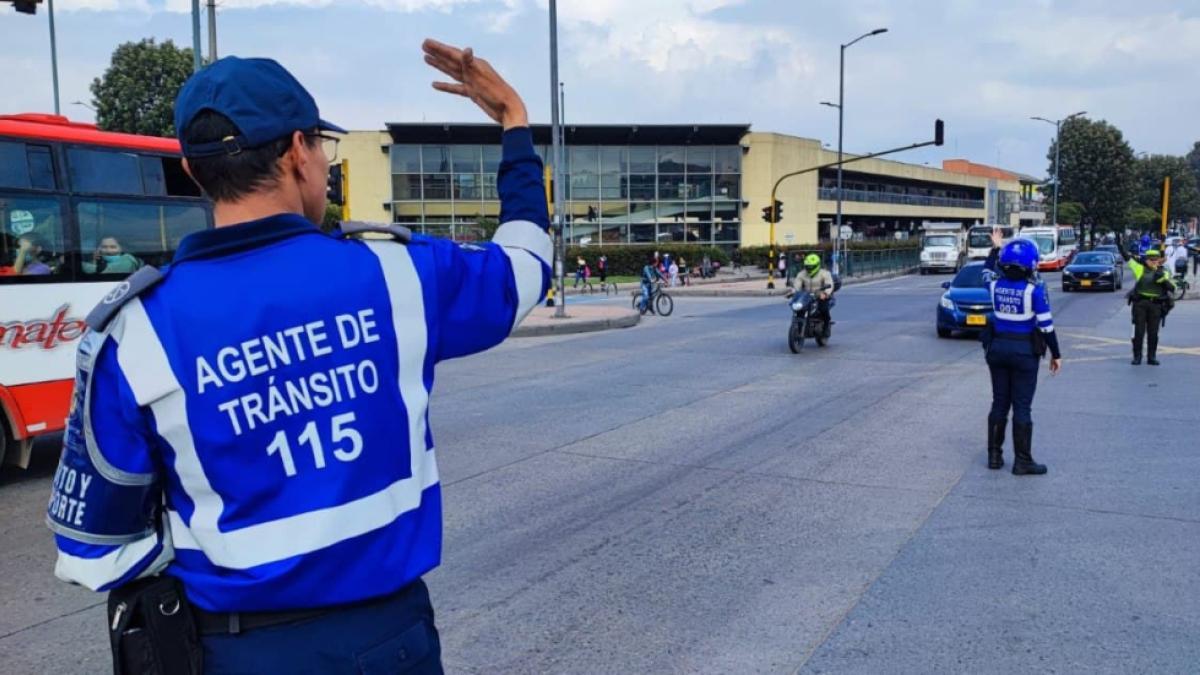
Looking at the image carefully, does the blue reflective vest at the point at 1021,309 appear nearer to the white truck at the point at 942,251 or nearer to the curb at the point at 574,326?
the curb at the point at 574,326

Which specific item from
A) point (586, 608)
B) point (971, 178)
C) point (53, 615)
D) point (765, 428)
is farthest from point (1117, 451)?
point (971, 178)

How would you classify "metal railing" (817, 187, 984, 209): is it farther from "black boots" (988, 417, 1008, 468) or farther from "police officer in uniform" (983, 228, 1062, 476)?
"black boots" (988, 417, 1008, 468)

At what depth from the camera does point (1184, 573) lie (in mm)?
5078

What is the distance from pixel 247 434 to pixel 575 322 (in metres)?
19.3

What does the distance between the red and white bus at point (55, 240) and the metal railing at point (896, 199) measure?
52.2 m

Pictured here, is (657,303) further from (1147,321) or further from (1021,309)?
(1021,309)

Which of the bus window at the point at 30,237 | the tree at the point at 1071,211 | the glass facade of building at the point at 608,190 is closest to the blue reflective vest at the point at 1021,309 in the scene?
the bus window at the point at 30,237

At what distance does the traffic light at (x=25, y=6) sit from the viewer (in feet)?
36.4

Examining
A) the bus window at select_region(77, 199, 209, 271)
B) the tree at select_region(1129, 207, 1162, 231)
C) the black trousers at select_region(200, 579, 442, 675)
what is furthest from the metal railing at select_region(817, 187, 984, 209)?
the black trousers at select_region(200, 579, 442, 675)

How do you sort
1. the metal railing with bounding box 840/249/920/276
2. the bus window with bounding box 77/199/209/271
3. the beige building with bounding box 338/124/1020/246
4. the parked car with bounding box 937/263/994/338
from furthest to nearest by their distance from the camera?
the beige building with bounding box 338/124/1020/246 < the metal railing with bounding box 840/249/920/276 < the parked car with bounding box 937/263/994/338 < the bus window with bounding box 77/199/209/271

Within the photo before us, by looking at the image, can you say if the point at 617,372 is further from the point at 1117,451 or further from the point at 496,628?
the point at 496,628

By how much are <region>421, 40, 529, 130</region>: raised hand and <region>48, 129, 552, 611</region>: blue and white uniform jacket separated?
59cm

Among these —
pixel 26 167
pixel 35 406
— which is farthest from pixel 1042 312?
pixel 26 167

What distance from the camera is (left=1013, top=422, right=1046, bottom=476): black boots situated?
289 inches
